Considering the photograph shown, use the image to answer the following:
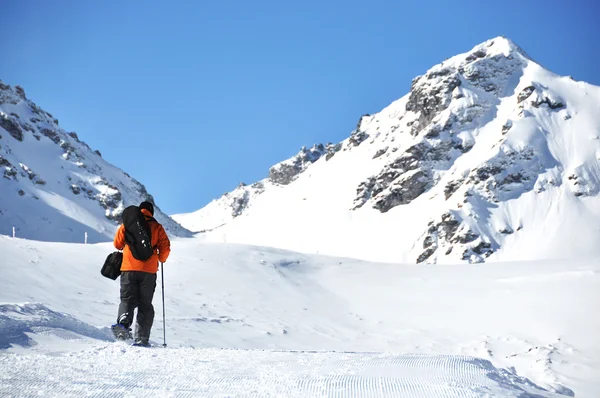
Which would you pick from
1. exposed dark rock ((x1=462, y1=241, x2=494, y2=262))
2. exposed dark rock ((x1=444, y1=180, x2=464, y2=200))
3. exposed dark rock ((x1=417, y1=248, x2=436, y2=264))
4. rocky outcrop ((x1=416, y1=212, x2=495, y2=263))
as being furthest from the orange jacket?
exposed dark rock ((x1=444, y1=180, x2=464, y2=200))

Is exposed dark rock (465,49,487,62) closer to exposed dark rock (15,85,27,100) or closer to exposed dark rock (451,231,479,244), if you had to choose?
exposed dark rock (451,231,479,244)

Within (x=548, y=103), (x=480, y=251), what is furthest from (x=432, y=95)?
(x=480, y=251)

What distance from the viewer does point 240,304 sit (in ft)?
55.6

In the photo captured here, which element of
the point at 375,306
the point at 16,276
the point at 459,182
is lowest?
the point at 375,306

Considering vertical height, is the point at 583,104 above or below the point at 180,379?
above

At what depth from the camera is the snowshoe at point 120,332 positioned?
7980 mm

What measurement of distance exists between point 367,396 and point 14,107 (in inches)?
4207

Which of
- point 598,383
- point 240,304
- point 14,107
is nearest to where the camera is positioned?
point 598,383

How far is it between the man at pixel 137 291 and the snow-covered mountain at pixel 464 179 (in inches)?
3533

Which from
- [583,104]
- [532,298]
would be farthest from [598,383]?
[583,104]

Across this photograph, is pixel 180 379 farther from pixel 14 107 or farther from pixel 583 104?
pixel 583 104

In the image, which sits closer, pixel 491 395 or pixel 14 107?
pixel 491 395

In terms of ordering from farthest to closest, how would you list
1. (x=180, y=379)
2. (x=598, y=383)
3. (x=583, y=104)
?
(x=583, y=104)
(x=598, y=383)
(x=180, y=379)

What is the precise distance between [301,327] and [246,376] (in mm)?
10838
